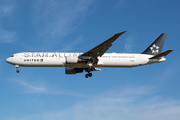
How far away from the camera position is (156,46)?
43.2 meters

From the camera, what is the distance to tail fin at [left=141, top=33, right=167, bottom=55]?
1684 inches

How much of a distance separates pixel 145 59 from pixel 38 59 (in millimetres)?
17612

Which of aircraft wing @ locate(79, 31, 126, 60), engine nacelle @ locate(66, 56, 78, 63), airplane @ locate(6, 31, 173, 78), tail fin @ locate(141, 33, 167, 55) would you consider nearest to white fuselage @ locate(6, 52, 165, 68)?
airplane @ locate(6, 31, 173, 78)

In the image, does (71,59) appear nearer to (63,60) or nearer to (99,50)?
(63,60)

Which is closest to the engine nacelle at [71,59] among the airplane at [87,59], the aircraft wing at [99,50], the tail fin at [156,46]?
the airplane at [87,59]

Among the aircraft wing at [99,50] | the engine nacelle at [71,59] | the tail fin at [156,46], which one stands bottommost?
the engine nacelle at [71,59]

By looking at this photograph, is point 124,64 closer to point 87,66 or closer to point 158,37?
point 87,66

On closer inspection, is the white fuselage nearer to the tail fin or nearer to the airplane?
the airplane

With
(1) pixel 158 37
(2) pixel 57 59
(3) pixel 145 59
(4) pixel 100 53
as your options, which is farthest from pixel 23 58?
(1) pixel 158 37

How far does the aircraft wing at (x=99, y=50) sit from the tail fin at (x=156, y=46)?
31.1 feet

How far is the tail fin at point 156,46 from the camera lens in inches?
1684

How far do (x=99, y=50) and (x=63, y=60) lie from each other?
239 inches

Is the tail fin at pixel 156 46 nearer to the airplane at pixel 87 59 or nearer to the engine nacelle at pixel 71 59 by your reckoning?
the airplane at pixel 87 59

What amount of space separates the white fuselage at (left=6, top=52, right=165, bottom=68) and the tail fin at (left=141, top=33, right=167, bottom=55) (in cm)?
215
